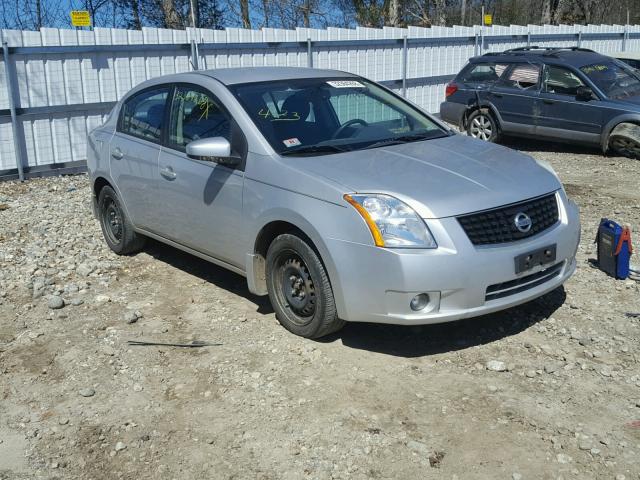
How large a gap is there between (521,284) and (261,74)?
2.55 metres

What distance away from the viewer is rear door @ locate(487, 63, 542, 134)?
12.1 metres

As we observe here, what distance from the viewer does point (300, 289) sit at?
4945 mm

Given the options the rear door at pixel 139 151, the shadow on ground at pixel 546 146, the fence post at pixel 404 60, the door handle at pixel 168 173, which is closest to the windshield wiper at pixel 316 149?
→ the door handle at pixel 168 173

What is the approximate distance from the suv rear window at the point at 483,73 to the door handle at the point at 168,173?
8338 mm

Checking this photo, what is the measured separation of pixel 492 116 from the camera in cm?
1282

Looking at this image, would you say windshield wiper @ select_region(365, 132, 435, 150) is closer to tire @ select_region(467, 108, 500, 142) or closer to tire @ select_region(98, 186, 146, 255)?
tire @ select_region(98, 186, 146, 255)

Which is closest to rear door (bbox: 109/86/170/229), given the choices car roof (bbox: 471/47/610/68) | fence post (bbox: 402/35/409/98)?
car roof (bbox: 471/47/610/68)

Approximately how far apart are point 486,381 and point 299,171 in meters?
1.70

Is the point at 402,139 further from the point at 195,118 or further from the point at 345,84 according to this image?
the point at 195,118

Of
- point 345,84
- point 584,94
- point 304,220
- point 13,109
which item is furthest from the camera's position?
point 584,94

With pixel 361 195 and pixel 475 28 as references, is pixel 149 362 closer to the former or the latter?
pixel 361 195

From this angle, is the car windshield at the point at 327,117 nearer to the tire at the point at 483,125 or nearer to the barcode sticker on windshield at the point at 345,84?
the barcode sticker on windshield at the point at 345,84

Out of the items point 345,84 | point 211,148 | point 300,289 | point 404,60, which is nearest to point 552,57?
point 404,60

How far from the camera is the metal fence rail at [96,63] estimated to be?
10.5m
